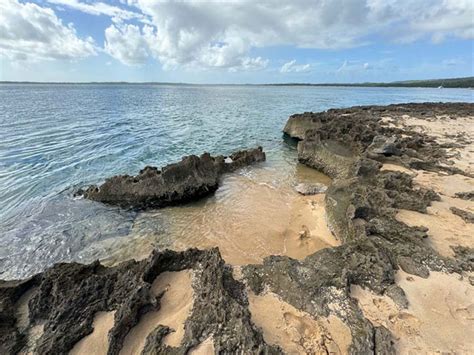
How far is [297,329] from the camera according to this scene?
17.2 ft

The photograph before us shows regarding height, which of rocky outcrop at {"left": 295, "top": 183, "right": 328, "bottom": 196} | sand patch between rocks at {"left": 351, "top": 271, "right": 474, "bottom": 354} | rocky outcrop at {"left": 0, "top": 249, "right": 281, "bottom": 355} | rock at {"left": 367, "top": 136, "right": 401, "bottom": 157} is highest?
rocky outcrop at {"left": 0, "top": 249, "right": 281, "bottom": 355}

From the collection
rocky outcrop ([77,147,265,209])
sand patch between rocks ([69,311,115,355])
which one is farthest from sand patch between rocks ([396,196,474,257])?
rocky outcrop ([77,147,265,209])

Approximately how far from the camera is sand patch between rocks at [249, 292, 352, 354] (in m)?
4.91

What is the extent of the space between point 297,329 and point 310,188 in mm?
10525

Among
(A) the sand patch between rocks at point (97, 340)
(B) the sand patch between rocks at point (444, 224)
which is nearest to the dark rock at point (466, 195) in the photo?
(B) the sand patch between rocks at point (444, 224)

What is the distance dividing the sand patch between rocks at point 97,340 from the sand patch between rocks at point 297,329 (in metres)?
2.60

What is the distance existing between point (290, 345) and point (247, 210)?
811 cm

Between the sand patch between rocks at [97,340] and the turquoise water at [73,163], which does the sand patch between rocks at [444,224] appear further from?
the turquoise water at [73,163]

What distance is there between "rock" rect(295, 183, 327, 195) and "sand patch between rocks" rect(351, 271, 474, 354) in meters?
8.21

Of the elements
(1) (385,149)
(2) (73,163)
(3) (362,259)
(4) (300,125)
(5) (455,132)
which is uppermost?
(3) (362,259)

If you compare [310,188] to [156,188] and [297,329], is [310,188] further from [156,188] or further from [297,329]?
[297,329]

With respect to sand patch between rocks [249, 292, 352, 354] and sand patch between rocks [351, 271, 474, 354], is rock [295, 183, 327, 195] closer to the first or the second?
sand patch between rocks [351, 271, 474, 354]

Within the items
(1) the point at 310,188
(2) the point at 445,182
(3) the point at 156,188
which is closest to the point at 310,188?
(1) the point at 310,188

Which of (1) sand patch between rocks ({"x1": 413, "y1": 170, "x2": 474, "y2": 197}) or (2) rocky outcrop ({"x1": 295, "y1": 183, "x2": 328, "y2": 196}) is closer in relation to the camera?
(1) sand patch between rocks ({"x1": 413, "y1": 170, "x2": 474, "y2": 197})
